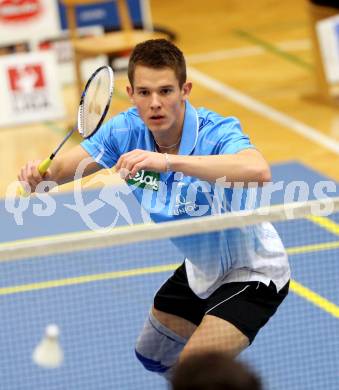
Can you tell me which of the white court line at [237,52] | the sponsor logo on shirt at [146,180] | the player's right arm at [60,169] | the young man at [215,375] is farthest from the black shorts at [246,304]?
the white court line at [237,52]

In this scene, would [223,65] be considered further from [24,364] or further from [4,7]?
[24,364]

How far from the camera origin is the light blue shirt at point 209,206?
516 centimetres

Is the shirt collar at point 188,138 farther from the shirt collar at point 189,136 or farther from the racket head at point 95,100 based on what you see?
the racket head at point 95,100

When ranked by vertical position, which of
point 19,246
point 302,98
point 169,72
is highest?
point 169,72

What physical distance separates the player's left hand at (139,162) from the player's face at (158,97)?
414mm

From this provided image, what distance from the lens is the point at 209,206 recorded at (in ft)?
17.1

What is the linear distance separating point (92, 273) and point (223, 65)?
686 centimetres

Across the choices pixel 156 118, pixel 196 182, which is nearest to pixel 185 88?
pixel 156 118

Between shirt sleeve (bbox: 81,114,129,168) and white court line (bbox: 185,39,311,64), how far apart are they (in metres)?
9.50

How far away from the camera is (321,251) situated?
332 inches

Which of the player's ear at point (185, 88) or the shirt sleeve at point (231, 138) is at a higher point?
the player's ear at point (185, 88)

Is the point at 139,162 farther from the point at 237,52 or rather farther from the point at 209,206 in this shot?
the point at 237,52

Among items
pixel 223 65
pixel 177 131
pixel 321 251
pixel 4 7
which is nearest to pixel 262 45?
pixel 223 65

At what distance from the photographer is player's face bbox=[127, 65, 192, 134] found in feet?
16.6
